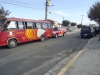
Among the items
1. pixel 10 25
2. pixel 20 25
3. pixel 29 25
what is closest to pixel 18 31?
pixel 20 25

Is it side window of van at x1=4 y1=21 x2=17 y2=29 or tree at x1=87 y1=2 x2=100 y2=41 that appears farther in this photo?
tree at x1=87 y1=2 x2=100 y2=41

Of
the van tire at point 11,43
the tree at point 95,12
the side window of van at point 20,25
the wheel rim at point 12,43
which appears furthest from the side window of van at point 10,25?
the tree at point 95,12

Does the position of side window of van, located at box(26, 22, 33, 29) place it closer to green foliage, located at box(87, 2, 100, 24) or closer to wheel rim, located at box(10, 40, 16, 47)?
wheel rim, located at box(10, 40, 16, 47)

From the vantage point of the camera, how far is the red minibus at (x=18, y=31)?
13.6m

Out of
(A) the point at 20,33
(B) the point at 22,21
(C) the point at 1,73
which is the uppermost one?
(B) the point at 22,21

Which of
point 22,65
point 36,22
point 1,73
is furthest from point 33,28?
point 1,73

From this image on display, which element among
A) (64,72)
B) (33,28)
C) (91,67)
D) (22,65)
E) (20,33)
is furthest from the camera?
(33,28)

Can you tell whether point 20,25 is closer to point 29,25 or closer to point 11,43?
point 29,25

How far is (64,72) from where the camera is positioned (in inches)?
253

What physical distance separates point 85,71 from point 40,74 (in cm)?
179

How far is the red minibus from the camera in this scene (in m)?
13.6

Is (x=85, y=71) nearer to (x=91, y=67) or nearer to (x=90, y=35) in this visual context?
(x=91, y=67)

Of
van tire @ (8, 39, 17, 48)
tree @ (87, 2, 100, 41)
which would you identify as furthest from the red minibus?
tree @ (87, 2, 100, 41)

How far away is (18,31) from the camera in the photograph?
14969 mm
